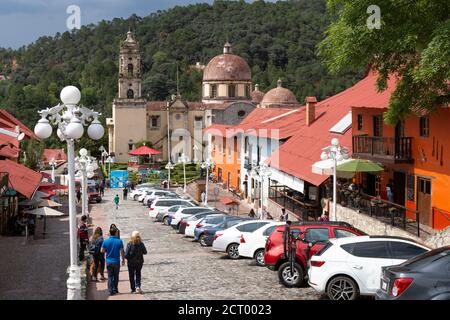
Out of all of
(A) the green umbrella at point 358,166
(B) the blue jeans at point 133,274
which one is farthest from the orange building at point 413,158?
(B) the blue jeans at point 133,274

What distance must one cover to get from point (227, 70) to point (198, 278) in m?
74.1

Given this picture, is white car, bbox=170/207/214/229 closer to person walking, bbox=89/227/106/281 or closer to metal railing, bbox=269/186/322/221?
metal railing, bbox=269/186/322/221

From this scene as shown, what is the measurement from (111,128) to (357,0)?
81050mm

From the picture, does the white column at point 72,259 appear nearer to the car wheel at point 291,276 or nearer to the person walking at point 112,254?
the person walking at point 112,254

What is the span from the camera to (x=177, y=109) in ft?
317

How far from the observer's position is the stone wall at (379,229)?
770 inches

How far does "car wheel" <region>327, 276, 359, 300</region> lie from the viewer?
14.2m

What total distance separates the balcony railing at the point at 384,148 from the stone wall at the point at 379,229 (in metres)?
2.44

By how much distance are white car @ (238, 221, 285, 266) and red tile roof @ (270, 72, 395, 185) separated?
385 inches

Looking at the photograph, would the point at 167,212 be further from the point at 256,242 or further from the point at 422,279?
the point at 422,279

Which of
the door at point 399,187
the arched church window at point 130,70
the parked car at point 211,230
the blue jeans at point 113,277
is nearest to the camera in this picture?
the blue jeans at point 113,277

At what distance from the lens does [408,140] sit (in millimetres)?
27016

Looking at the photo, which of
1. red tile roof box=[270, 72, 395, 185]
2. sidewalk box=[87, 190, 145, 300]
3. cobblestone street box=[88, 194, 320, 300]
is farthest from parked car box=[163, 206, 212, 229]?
red tile roof box=[270, 72, 395, 185]

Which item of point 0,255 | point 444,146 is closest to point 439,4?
point 444,146
